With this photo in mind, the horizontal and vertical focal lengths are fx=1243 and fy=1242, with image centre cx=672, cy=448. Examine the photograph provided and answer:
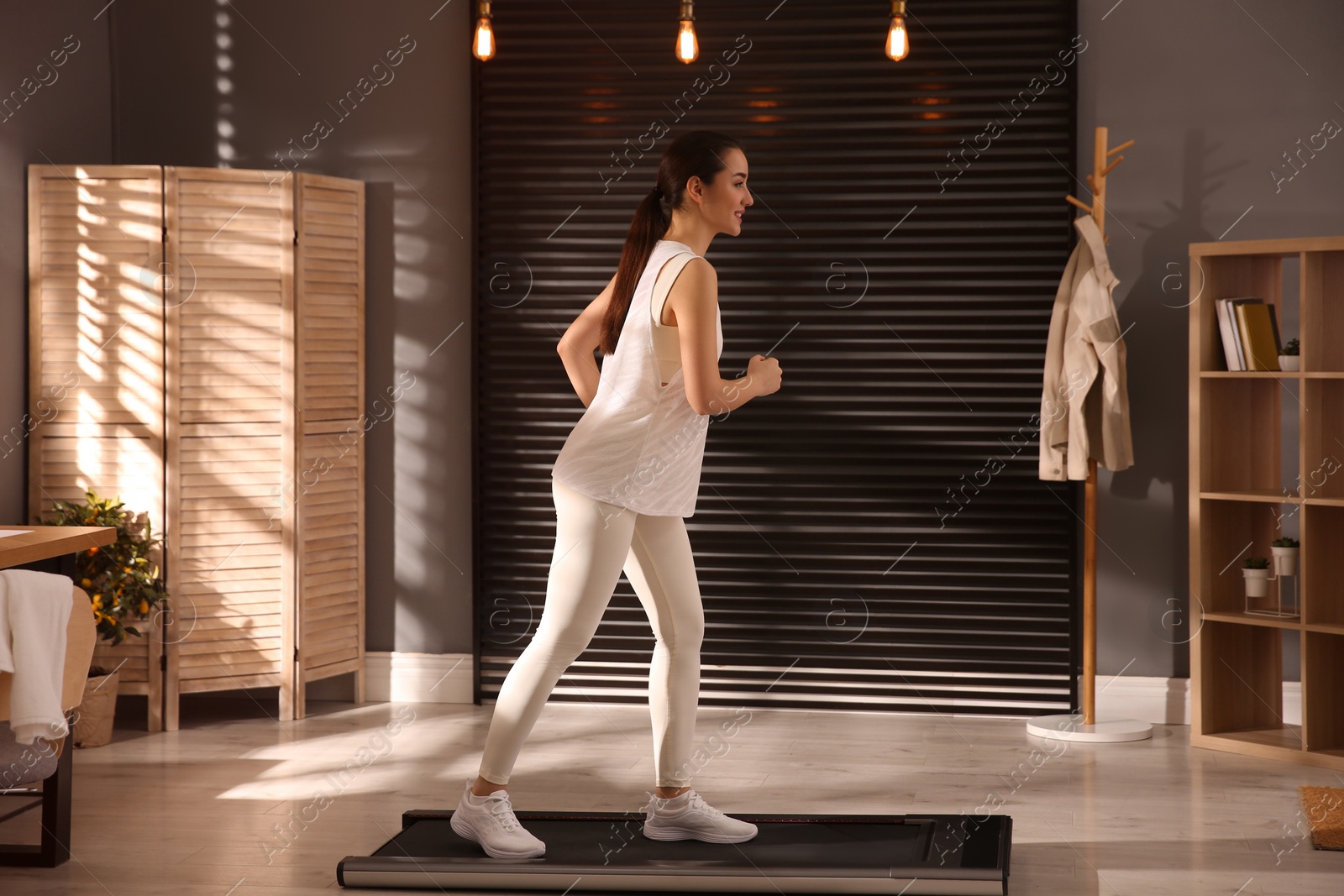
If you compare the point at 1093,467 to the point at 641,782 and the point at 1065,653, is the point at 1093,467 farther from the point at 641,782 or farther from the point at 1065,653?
the point at 641,782

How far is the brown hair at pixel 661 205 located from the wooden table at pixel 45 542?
130 cm

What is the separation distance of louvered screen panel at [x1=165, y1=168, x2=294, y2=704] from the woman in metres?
1.82

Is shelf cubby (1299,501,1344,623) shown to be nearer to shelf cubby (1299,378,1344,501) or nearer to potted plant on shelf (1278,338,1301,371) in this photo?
shelf cubby (1299,378,1344,501)

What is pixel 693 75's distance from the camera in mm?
4418

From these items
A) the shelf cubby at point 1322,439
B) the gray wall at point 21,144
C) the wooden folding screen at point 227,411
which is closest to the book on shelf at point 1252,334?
the shelf cubby at point 1322,439

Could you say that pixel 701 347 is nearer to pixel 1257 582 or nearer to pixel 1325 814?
pixel 1325 814

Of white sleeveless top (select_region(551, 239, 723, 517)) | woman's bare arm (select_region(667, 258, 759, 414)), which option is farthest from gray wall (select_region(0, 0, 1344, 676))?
woman's bare arm (select_region(667, 258, 759, 414))

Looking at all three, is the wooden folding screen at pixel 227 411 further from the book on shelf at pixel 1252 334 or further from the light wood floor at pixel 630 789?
the book on shelf at pixel 1252 334

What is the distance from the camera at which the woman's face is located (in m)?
2.64

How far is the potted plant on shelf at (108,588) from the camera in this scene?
12.8 ft

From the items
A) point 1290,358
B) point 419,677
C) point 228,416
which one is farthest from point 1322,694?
point 228,416

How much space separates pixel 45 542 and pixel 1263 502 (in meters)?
3.55

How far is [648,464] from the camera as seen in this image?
2.60 metres

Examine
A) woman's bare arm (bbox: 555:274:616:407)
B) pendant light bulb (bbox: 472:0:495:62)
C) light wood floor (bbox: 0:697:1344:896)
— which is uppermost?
pendant light bulb (bbox: 472:0:495:62)
